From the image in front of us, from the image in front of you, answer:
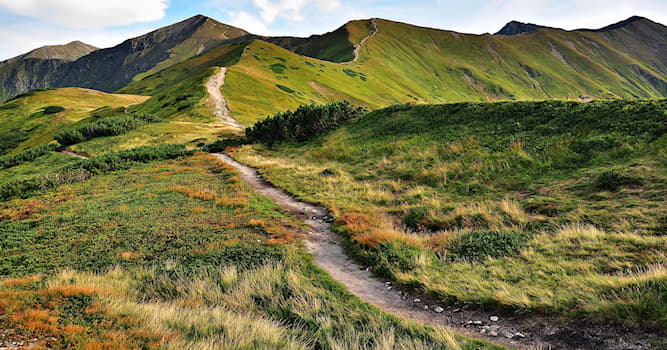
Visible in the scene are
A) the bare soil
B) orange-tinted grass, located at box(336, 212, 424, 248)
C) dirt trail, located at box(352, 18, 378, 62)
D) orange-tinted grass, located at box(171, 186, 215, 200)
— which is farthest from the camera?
dirt trail, located at box(352, 18, 378, 62)

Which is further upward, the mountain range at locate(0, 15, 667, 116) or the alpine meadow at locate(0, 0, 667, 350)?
the mountain range at locate(0, 15, 667, 116)

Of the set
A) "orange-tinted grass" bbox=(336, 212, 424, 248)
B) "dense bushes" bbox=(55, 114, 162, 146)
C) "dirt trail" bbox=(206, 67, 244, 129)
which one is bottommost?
"orange-tinted grass" bbox=(336, 212, 424, 248)

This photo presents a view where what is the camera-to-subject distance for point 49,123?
77.7 metres

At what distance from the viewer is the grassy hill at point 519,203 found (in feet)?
22.0

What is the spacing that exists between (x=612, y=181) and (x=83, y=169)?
34335 mm

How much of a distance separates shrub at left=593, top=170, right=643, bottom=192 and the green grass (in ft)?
32.4

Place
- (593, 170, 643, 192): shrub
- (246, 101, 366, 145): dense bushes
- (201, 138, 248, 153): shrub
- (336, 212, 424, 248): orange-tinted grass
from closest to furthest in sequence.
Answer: (336, 212, 424, 248): orange-tinted grass, (593, 170, 643, 192): shrub, (246, 101, 366, 145): dense bushes, (201, 138, 248, 153): shrub

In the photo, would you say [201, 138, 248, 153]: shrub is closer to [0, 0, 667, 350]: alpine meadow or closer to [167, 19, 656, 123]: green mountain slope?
[0, 0, 667, 350]: alpine meadow

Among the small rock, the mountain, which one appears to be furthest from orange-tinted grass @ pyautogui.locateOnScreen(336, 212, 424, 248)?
the mountain

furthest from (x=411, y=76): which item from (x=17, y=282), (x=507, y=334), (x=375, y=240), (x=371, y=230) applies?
(x=17, y=282)

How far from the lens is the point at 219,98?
69.4 meters

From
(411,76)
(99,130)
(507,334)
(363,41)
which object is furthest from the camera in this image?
(363,41)

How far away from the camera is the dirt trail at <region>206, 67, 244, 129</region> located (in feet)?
196

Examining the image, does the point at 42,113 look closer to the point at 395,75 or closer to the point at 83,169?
the point at 83,169
